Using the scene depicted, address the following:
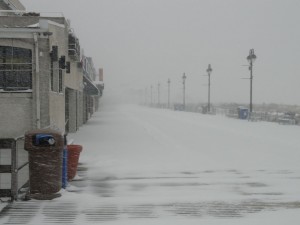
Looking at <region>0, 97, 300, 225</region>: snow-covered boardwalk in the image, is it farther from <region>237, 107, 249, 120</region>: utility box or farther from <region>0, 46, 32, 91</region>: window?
<region>237, 107, 249, 120</region>: utility box

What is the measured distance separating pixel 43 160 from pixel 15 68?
8104mm

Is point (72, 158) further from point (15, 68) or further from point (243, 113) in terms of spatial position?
point (243, 113)

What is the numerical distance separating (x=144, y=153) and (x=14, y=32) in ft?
20.5

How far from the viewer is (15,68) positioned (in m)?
15.4

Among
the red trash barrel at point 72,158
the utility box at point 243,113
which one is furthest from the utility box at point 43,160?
the utility box at point 243,113

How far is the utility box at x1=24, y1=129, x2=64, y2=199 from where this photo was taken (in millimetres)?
8227

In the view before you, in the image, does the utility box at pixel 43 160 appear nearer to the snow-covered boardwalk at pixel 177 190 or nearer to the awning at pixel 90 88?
the snow-covered boardwalk at pixel 177 190

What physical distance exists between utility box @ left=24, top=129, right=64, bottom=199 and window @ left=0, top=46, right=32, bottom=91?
7.61m

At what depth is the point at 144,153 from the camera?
15820mm

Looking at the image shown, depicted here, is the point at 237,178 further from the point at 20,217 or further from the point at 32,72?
the point at 32,72

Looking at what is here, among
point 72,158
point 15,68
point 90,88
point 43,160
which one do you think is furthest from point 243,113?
point 43,160

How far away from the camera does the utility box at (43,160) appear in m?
8.23

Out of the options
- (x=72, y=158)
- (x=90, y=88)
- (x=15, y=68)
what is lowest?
(x=72, y=158)

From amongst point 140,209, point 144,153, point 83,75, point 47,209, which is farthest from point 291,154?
point 83,75
